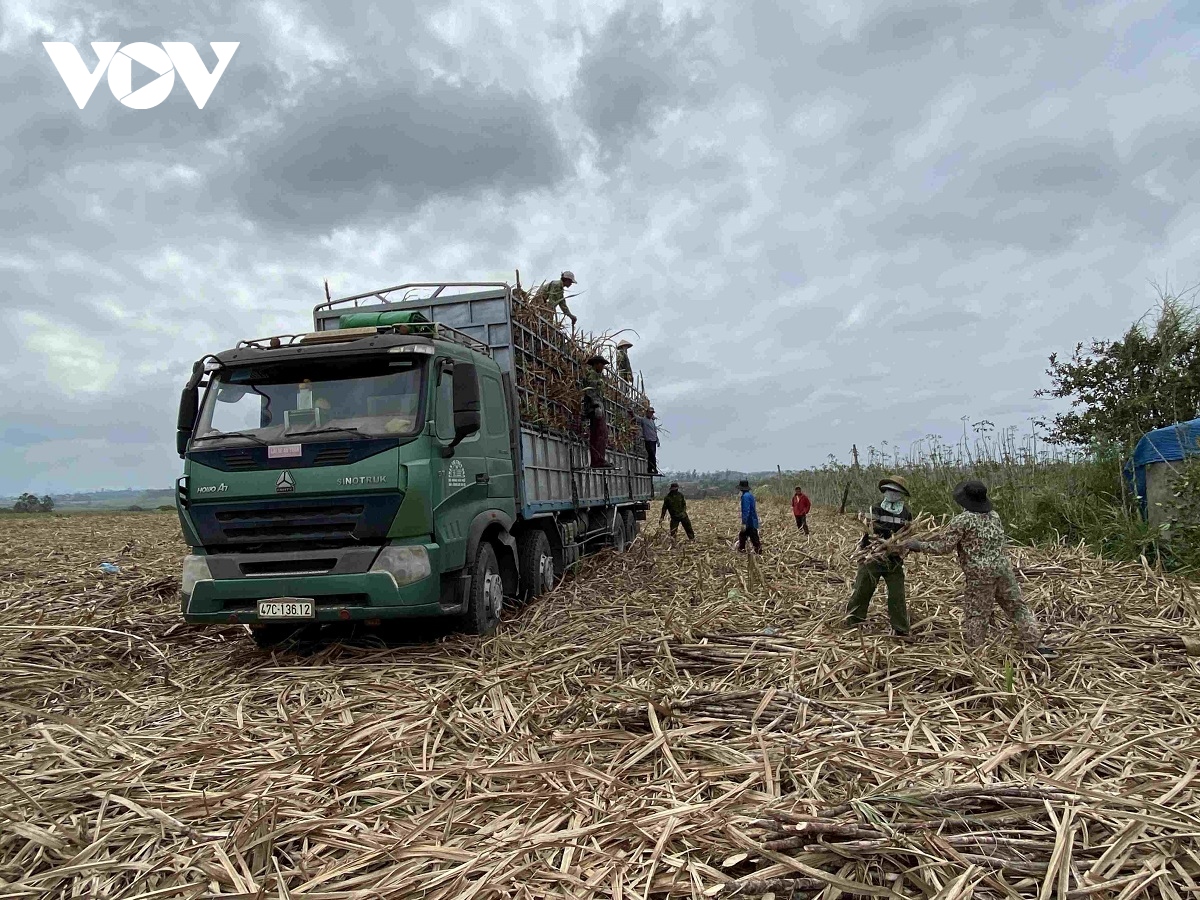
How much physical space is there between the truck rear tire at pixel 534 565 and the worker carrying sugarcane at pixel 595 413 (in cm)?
237

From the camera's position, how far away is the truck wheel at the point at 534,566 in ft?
25.6

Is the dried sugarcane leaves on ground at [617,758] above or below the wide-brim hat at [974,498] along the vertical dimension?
below

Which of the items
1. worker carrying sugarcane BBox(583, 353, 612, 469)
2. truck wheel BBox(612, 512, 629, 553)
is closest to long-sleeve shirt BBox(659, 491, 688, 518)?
truck wheel BBox(612, 512, 629, 553)

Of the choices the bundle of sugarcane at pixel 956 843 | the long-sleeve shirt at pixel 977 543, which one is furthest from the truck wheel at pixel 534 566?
the bundle of sugarcane at pixel 956 843

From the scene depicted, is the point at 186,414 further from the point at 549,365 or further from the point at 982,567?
the point at 982,567

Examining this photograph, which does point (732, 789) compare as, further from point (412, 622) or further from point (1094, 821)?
point (412, 622)

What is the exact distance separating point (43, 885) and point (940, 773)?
12.6ft

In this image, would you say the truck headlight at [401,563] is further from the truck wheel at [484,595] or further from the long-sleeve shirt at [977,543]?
the long-sleeve shirt at [977,543]

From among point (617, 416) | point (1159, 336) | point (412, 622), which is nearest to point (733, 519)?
point (617, 416)

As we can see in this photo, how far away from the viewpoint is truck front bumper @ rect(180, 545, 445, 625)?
5.48 meters

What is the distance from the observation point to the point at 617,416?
12.5m

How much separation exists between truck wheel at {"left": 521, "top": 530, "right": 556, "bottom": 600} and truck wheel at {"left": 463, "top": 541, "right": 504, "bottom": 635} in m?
0.91

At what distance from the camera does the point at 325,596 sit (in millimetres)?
5605

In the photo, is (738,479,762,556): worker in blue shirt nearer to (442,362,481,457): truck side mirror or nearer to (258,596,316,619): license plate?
(442,362,481,457): truck side mirror
